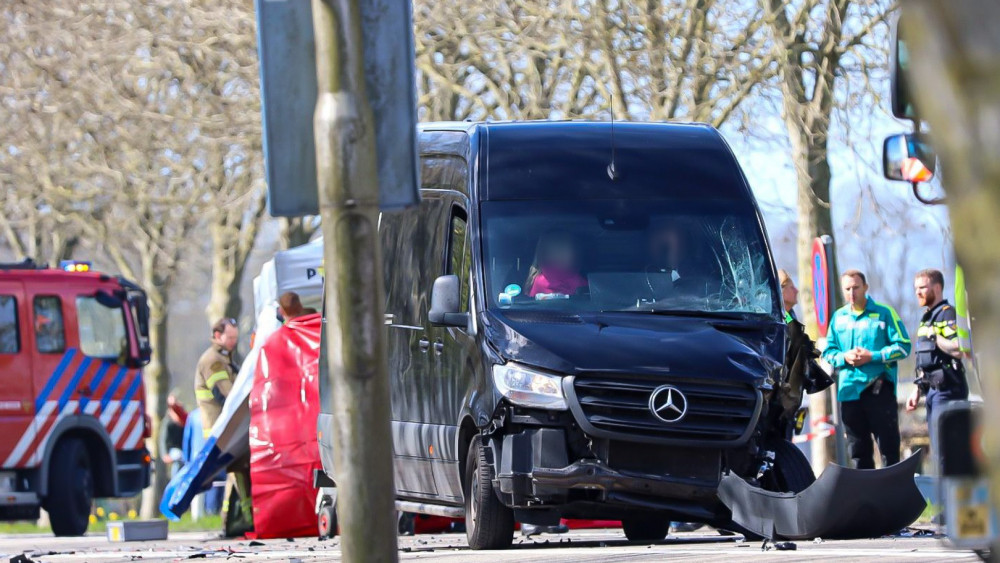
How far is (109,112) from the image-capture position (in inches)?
1009

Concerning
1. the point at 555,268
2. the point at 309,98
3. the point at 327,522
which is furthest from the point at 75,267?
the point at 309,98

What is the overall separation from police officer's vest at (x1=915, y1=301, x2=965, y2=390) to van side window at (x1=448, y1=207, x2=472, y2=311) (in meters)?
3.78

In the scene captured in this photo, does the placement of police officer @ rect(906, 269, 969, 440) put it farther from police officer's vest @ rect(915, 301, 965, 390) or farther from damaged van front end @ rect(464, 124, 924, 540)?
damaged van front end @ rect(464, 124, 924, 540)

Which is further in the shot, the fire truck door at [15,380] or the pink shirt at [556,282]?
the fire truck door at [15,380]

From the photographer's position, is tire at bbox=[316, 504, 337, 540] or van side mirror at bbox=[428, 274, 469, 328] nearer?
van side mirror at bbox=[428, 274, 469, 328]

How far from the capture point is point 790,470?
9516 mm

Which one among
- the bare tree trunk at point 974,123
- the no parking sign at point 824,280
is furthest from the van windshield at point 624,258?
the bare tree trunk at point 974,123

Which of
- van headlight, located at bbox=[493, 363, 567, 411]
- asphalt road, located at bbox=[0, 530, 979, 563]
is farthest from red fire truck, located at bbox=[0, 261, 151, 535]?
van headlight, located at bbox=[493, 363, 567, 411]

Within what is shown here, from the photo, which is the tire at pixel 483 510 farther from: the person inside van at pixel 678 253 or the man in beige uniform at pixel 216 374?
the man in beige uniform at pixel 216 374

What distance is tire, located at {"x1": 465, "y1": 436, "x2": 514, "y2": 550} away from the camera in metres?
9.75

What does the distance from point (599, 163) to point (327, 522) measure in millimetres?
4379

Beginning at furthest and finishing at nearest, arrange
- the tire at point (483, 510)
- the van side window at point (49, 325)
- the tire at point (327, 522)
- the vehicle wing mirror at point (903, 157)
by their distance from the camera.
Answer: the van side window at point (49, 325)
the tire at point (327, 522)
the tire at point (483, 510)
the vehicle wing mirror at point (903, 157)

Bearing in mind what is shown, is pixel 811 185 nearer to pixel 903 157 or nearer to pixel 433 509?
pixel 433 509

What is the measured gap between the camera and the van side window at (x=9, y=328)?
59.1 feet
